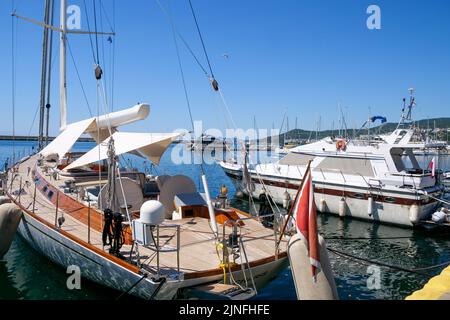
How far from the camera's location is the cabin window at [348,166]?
2072 centimetres

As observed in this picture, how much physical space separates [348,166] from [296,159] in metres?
3.66

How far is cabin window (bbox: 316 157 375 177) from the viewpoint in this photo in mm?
20719

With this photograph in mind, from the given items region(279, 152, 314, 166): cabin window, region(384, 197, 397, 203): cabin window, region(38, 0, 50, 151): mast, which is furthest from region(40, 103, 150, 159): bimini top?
region(384, 197, 397, 203): cabin window

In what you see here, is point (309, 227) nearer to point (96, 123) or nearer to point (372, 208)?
point (96, 123)

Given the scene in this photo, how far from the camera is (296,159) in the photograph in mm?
24125

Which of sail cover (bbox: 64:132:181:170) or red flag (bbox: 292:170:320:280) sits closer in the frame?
red flag (bbox: 292:170:320:280)

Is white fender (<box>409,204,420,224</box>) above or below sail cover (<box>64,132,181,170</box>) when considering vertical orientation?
below

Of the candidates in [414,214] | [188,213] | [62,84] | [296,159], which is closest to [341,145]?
[296,159]

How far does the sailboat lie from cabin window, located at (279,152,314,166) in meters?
11.4

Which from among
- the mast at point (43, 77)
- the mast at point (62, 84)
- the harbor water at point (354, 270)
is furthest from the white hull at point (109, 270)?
the mast at point (43, 77)

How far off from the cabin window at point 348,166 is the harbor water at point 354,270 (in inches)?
160

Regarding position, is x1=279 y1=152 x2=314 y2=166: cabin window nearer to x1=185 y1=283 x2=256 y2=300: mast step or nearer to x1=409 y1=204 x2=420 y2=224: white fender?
x1=409 y1=204 x2=420 y2=224: white fender
